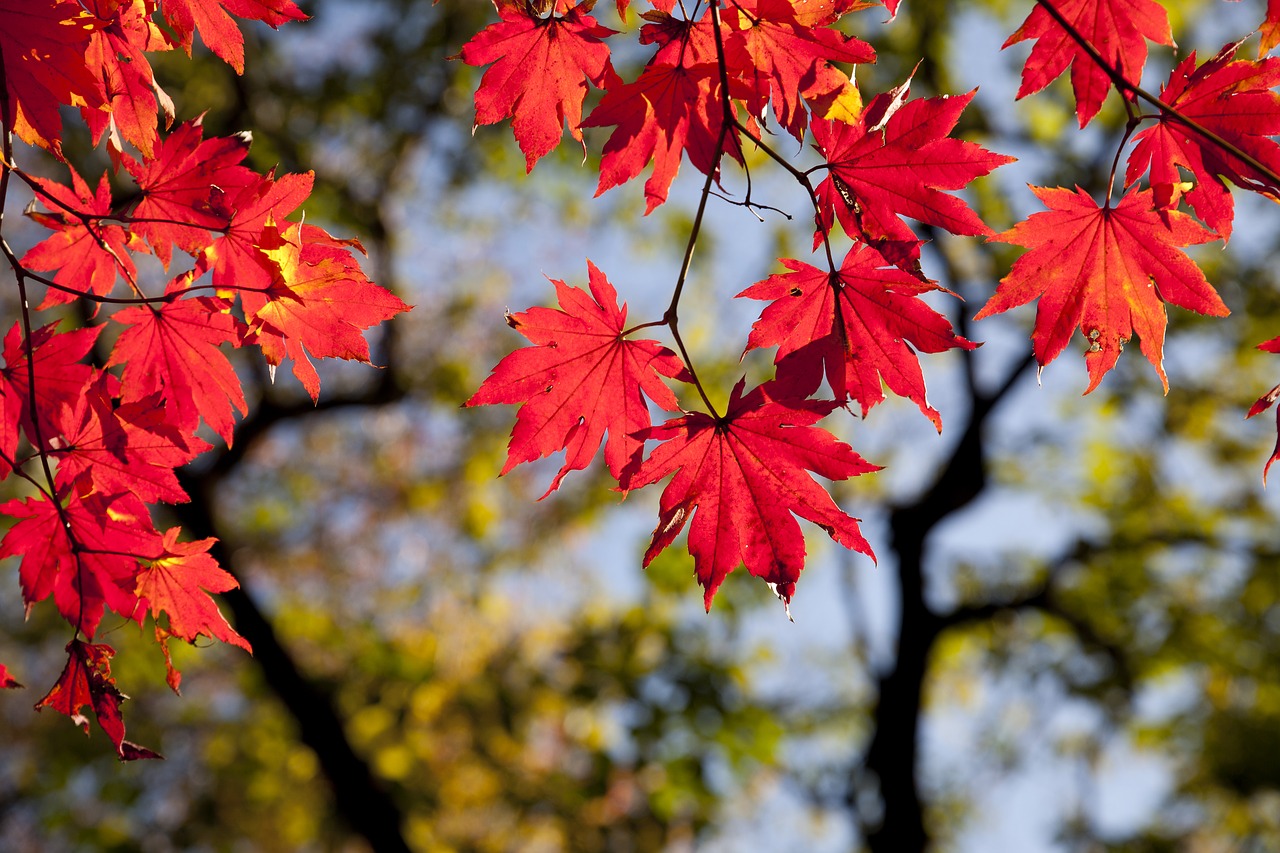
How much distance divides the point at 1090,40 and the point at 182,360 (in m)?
1.44

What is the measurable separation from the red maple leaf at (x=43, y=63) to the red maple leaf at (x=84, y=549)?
0.52 meters

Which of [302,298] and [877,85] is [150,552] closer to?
[302,298]

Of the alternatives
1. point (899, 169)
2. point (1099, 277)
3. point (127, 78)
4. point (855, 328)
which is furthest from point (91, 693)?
point (1099, 277)

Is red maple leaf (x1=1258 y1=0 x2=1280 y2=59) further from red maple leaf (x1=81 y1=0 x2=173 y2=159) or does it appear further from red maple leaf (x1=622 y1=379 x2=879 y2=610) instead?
red maple leaf (x1=81 y1=0 x2=173 y2=159)

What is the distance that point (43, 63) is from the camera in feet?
3.86

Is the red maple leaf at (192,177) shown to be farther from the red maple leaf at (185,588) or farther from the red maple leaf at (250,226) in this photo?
the red maple leaf at (185,588)

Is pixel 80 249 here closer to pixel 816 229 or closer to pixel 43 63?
pixel 43 63

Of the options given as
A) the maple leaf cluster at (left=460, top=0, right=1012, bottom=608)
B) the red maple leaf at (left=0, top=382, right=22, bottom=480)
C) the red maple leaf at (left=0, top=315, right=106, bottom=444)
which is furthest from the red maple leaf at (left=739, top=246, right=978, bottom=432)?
the red maple leaf at (left=0, top=382, right=22, bottom=480)

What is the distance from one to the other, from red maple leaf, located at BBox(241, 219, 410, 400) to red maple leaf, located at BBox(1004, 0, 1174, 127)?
0.98m

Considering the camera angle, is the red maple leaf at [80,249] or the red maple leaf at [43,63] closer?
the red maple leaf at [43,63]

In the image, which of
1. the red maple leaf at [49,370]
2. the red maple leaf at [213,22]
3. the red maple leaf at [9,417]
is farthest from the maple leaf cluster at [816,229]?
the red maple leaf at [9,417]

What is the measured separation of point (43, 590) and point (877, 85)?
7.11 m

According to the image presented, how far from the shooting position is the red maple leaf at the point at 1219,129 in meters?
1.17

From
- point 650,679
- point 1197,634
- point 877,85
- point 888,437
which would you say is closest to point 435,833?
point 650,679
